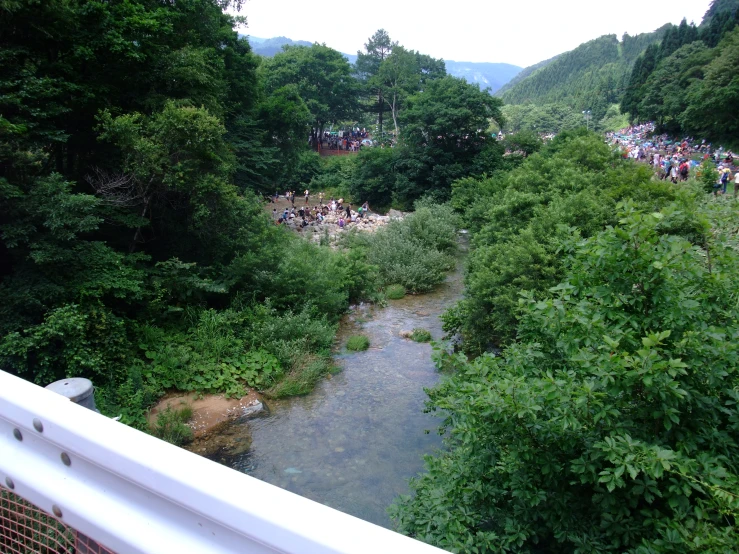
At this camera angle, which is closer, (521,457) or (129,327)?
(521,457)

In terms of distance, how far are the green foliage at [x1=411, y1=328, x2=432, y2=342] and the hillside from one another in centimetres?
5883

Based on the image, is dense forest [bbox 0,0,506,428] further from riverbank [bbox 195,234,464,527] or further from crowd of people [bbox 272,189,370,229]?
crowd of people [bbox 272,189,370,229]

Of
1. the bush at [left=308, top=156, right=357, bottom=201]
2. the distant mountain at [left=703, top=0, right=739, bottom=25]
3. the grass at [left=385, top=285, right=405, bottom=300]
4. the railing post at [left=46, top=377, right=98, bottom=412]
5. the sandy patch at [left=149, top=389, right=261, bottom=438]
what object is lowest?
the grass at [left=385, top=285, right=405, bottom=300]

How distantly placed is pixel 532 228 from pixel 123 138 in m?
8.55

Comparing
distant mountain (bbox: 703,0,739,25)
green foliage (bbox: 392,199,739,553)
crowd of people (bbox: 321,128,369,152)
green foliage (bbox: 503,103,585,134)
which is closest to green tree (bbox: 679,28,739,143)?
crowd of people (bbox: 321,128,369,152)

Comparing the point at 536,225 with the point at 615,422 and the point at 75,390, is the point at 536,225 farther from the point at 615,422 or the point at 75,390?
the point at 75,390

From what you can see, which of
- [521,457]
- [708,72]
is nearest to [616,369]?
[521,457]

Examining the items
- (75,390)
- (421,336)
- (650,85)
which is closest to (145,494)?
(75,390)

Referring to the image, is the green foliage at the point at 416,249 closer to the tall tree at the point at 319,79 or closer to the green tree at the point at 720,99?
the green tree at the point at 720,99

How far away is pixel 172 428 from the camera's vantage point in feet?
29.4

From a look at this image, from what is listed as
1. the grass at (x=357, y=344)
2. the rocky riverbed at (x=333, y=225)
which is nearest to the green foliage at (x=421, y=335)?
the grass at (x=357, y=344)

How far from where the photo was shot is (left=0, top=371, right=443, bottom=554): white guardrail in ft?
2.99

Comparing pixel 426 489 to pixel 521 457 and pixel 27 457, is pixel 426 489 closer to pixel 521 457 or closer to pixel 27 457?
pixel 521 457

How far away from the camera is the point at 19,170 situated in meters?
9.44
